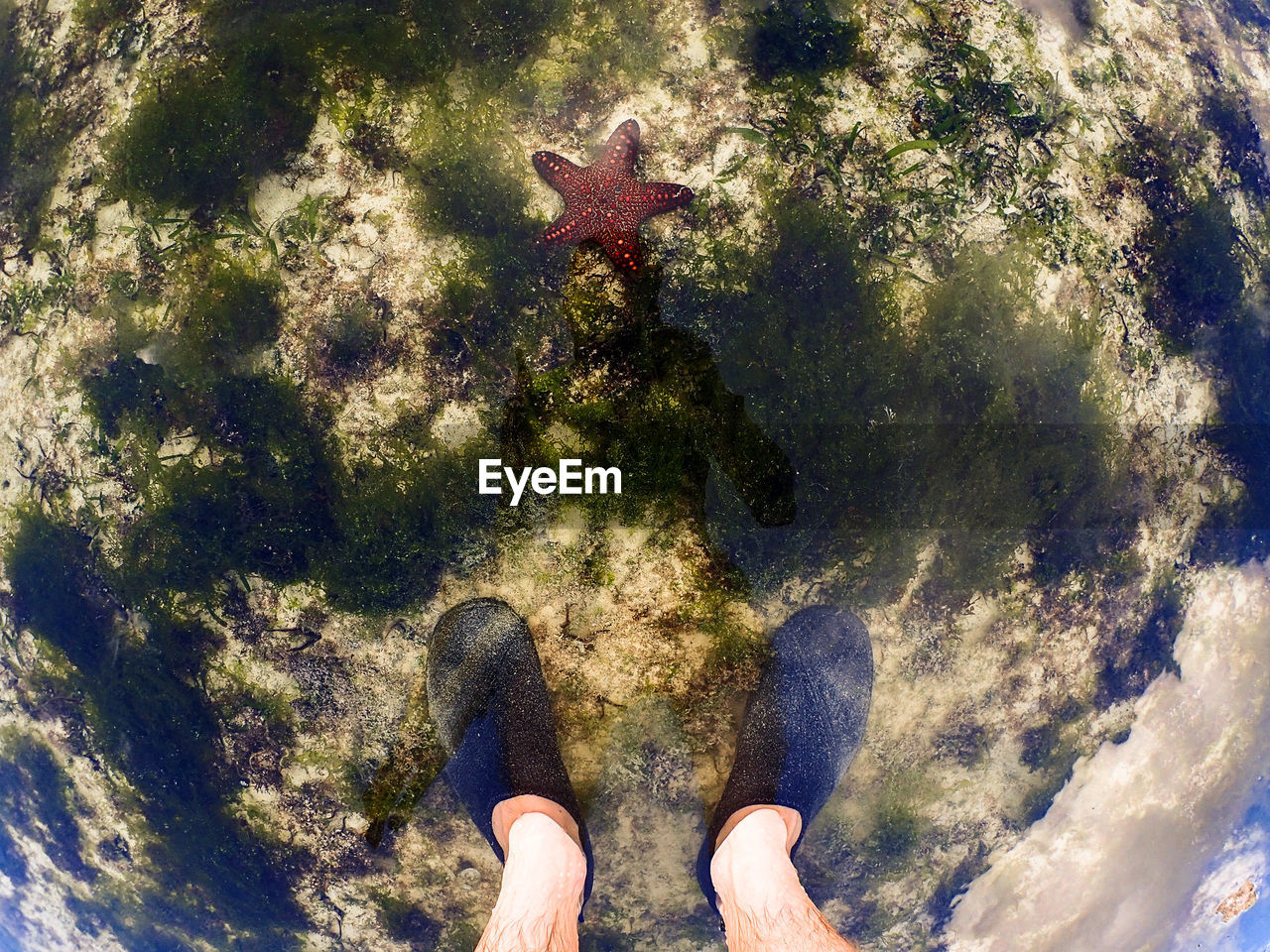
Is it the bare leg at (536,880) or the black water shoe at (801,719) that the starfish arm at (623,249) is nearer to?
the black water shoe at (801,719)

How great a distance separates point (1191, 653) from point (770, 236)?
3.74m

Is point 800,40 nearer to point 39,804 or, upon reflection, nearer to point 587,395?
point 587,395

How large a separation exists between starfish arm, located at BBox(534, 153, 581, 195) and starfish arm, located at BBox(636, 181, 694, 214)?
1.12 feet

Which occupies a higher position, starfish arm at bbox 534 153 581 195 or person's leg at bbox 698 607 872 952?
starfish arm at bbox 534 153 581 195

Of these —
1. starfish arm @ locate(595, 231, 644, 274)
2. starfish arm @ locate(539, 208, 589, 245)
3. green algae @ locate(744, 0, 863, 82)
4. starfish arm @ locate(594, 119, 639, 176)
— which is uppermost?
green algae @ locate(744, 0, 863, 82)

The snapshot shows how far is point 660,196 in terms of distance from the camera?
3.10 metres

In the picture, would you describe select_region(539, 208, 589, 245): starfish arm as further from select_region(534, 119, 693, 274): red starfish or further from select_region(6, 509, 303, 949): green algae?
select_region(6, 509, 303, 949): green algae

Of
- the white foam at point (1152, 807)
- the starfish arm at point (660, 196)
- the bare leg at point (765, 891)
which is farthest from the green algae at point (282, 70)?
the white foam at point (1152, 807)

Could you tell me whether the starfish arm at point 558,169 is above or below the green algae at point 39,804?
above

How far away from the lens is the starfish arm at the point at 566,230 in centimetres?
309

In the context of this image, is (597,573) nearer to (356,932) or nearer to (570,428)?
(570,428)

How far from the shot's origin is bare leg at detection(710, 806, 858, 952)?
2467mm

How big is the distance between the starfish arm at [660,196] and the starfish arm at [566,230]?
32cm

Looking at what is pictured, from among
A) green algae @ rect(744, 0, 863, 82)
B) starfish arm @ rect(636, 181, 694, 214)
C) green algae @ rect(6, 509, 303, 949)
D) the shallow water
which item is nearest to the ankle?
the shallow water
